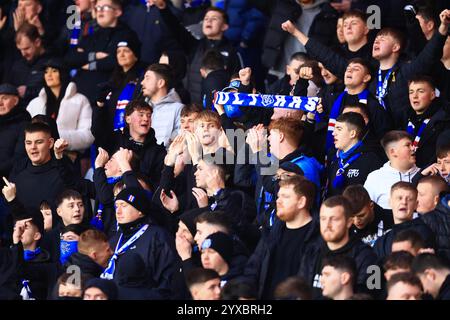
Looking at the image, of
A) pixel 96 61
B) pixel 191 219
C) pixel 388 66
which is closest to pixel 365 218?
pixel 191 219

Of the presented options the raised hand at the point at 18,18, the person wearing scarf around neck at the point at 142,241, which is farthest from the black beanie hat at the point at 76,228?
the raised hand at the point at 18,18

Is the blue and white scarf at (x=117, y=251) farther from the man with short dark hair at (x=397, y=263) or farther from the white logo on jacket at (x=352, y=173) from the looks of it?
the man with short dark hair at (x=397, y=263)

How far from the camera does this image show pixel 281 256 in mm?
11484

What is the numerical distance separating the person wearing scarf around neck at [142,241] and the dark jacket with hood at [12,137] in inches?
101

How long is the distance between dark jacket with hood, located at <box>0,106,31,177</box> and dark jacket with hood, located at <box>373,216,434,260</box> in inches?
187

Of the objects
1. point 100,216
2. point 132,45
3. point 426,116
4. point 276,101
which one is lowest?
point 100,216

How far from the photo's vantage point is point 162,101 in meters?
15.2

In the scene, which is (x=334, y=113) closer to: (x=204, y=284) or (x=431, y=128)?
(x=431, y=128)

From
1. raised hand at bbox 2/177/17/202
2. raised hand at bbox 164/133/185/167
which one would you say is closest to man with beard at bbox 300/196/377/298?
raised hand at bbox 164/133/185/167

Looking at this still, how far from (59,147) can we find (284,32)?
3.50 meters

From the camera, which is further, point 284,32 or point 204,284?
point 284,32

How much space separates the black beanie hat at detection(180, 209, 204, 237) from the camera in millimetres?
12258

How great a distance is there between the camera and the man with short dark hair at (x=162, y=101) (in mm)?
15078
